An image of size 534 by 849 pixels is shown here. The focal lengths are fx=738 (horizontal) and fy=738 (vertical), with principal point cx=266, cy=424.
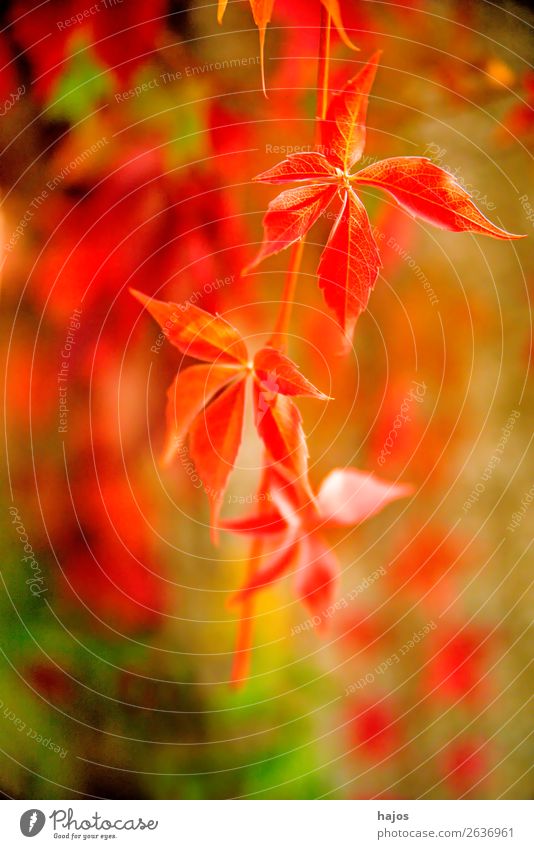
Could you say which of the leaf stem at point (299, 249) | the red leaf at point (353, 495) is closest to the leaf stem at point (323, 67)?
the leaf stem at point (299, 249)

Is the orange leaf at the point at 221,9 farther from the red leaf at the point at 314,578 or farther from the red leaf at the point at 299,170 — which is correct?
the red leaf at the point at 314,578

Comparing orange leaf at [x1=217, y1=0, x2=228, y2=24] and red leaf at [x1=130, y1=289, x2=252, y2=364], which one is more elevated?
orange leaf at [x1=217, y1=0, x2=228, y2=24]

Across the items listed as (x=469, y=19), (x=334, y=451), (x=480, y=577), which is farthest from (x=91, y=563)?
(x=469, y=19)

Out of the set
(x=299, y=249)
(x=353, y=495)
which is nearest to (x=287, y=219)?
(x=299, y=249)

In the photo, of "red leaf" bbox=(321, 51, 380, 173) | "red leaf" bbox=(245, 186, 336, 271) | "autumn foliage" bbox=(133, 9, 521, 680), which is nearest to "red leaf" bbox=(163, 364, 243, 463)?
"autumn foliage" bbox=(133, 9, 521, 680)

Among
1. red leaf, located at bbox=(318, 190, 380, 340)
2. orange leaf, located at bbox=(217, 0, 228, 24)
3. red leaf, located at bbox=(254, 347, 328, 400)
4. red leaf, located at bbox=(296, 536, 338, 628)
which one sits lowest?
red leaf, located at bbox=(296, 536, 338, 628)

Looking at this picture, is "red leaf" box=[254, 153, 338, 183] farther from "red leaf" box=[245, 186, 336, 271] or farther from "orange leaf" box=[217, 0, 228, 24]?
"orange leaf" box=[217, 0, 228, 24]
